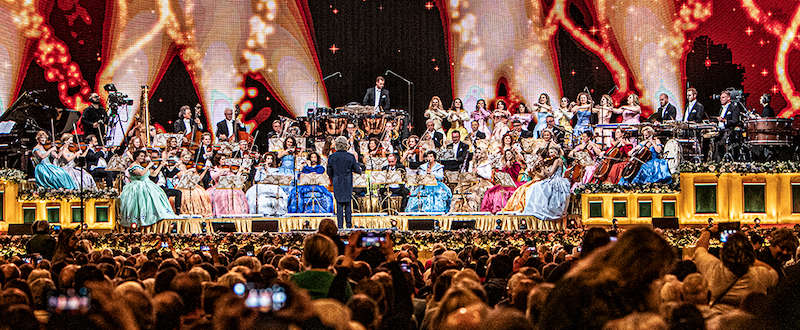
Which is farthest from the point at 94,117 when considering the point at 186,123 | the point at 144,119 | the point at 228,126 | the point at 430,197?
the point at 430,197

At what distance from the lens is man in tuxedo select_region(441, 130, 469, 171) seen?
59.1 feet

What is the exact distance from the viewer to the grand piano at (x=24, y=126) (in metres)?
18.7

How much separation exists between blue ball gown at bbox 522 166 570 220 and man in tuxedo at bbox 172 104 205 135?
342 inches

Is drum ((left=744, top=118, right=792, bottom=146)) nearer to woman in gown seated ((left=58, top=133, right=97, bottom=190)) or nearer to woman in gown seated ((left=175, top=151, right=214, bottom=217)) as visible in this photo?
woman in gown seated ((left=175, top=151, right=214, bottom=217))

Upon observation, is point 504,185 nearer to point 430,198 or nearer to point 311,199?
point 430,198

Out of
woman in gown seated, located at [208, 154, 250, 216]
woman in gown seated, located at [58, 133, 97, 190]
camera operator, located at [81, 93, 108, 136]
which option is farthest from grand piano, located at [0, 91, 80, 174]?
woman in gown seated, located at [208, 154, 250, 216]

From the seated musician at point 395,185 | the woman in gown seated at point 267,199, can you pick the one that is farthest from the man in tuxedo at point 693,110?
the woman in gown seated at point 267,199

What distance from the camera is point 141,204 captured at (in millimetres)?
15977

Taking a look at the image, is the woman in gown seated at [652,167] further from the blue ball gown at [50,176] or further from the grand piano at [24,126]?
→ the grand piano at [24,126]

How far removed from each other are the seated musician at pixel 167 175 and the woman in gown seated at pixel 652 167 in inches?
331

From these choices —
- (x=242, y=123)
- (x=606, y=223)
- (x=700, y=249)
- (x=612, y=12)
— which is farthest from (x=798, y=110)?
(x=700, y=249)

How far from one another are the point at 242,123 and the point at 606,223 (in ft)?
31.1

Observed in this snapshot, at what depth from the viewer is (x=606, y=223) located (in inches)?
638

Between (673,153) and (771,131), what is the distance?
5.87 feet
